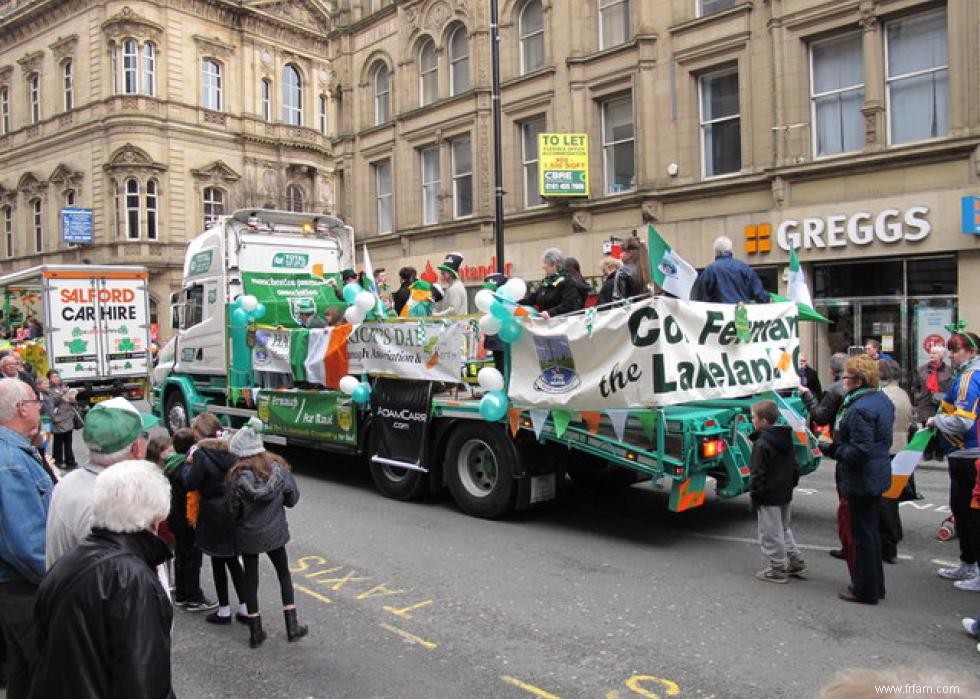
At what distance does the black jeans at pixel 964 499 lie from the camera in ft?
19.3

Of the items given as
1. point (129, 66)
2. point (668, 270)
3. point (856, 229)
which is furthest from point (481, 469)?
point (129, 66)

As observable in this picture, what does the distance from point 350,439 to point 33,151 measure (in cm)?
4364

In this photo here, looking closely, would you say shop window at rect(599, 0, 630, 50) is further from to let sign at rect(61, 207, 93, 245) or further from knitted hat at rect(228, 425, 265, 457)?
to let sign at rect(61, 207, 93, 245)

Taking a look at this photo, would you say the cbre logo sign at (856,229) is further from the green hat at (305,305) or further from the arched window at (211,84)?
the arched window at (211,84)

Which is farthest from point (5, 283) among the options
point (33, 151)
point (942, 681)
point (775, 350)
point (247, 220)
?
point (33, 151)

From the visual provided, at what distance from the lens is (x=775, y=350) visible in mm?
8023

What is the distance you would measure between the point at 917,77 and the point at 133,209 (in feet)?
118

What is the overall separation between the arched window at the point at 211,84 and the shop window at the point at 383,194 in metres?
20.7

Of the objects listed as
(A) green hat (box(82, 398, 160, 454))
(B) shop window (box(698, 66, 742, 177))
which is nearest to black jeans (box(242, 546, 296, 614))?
(A) green hat (box(82, 398, 160, 454))

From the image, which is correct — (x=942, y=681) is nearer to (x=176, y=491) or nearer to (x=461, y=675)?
(x=461, y=675)

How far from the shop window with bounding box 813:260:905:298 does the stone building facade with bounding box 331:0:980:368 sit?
0.12 ft

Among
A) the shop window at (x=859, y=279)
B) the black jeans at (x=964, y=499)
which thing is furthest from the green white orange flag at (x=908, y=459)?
the shop window at (x=859, y=279)

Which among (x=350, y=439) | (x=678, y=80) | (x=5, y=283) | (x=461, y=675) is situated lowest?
(x=461, y=675)

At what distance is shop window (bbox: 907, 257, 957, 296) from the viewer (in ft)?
46.4
